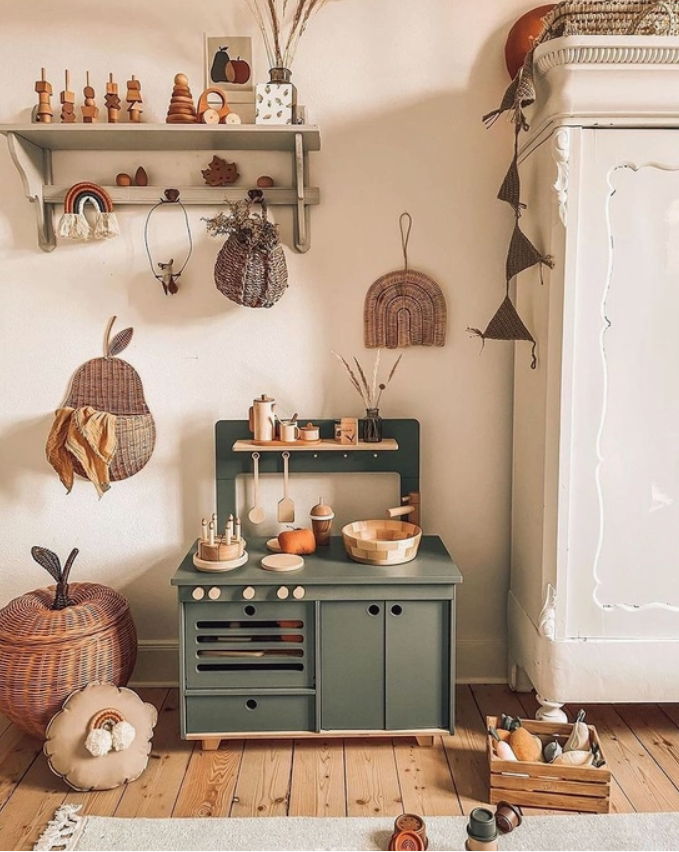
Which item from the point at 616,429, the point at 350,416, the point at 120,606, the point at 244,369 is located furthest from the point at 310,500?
the point at 616,429

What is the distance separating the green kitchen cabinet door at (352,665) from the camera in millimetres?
2430

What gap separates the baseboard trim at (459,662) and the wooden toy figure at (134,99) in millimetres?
1880

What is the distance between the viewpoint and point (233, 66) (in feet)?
8.77

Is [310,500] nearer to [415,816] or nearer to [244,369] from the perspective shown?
[244,369]

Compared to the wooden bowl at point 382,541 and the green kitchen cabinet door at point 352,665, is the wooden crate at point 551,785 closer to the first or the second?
the green kitchen cabinet door at point 352,665

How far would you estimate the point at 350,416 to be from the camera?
9.36 ft

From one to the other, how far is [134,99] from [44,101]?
0.96 ft

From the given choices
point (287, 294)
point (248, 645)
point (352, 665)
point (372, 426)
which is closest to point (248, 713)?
point (248, 645)

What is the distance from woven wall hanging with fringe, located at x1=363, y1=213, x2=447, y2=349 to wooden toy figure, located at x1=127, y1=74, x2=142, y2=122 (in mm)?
975

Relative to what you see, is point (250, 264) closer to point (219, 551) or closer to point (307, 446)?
point (307, 446)

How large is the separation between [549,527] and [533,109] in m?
1.33

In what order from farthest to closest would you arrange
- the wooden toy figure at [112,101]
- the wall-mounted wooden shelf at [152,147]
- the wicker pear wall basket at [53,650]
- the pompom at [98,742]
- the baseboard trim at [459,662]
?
the baseboard trim at [459,662] < the wooden toy figure at [112,101] < the wall-mounted wooden shelf at [152,147] < the wicker pear wall basket at [53,650] < the pompom at [98,742]

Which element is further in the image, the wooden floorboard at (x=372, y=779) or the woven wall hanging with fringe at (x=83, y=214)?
the woven wall hanging with fringe at (x=83, y=214)

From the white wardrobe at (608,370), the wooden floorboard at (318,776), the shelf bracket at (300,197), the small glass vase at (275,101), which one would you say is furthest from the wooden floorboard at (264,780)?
the small glass vase at (275,101)
